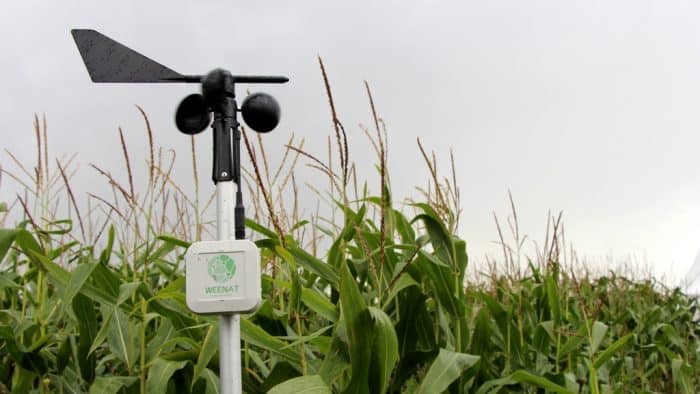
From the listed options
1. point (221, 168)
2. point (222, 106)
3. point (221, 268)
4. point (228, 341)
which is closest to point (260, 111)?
point (222, 106)

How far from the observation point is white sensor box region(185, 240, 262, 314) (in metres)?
1.80

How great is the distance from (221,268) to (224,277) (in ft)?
0.07

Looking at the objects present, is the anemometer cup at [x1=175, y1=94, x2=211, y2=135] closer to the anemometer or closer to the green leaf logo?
the anemometer

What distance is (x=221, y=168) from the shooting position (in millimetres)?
1977

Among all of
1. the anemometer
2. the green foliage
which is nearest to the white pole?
the anemometer

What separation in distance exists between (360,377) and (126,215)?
43.0 inches

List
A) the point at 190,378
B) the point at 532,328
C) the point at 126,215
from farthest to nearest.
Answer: the point at 532,328
the point at 126,215
the point at 190,378

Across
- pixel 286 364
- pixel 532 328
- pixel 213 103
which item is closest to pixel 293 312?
pixel 286 364

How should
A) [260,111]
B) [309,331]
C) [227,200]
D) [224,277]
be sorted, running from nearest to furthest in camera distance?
[224,277] < [227,200] < [260,111] < [309,331]

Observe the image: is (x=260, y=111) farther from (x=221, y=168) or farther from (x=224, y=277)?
(x=224, y=277)

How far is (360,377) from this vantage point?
6.31ft

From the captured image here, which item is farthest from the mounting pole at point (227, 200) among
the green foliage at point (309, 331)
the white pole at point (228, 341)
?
the green foliage at point (309, 331)

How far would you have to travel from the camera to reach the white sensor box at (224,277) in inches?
71.0

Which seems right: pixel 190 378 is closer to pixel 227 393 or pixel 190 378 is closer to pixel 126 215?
pixel 227 393
